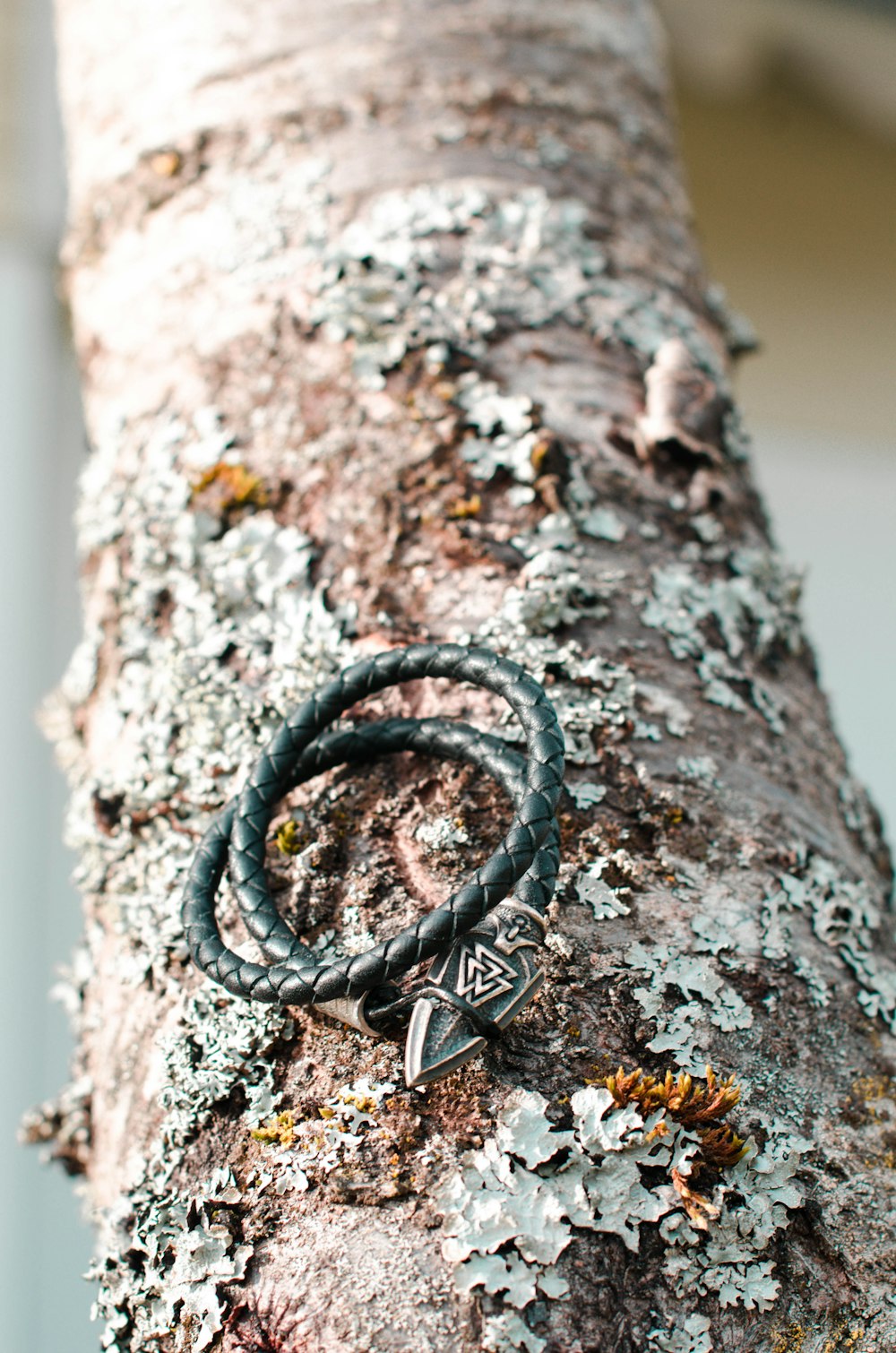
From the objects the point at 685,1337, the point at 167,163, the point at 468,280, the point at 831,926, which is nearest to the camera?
the point at 685,1337

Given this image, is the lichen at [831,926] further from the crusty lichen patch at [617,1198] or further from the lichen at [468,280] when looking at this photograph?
the lichen at [468,280]

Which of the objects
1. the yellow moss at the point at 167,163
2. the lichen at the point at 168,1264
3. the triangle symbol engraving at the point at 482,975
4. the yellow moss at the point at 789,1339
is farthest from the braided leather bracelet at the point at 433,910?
the yellow moss at the point at 167,163

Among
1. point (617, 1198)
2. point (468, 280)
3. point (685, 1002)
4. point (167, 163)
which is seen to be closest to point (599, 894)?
point (685, 1002)

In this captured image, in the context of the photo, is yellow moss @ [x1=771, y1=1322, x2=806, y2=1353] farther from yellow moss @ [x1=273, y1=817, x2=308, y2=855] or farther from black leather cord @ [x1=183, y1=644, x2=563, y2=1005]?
yellow moss @ [x1=273, y1=817, x2=308, y2=855]

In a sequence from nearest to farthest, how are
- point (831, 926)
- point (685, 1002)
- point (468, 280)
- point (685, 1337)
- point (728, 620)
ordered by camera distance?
point (685, 1337), point (685, 1002), point (831, 926), point (728, 620), point (468, 280)

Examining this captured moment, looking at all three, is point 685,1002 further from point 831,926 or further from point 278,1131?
point 278,1131

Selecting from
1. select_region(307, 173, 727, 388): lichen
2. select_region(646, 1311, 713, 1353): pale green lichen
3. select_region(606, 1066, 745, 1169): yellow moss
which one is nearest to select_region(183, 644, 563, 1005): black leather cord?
select_region(606, 1066, 745, 1169): yellow moss

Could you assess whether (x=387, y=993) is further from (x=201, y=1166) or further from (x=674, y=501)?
(x=674, y=501)
